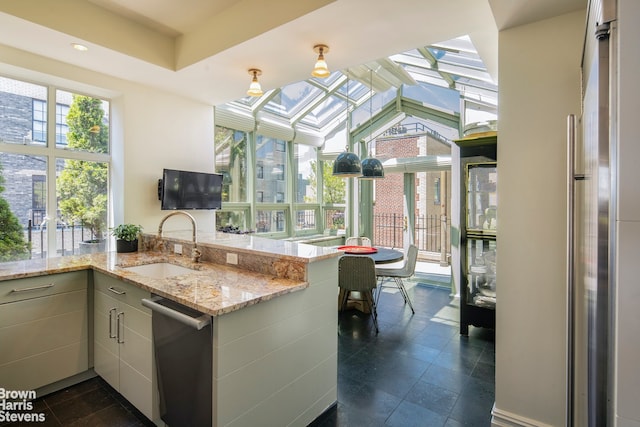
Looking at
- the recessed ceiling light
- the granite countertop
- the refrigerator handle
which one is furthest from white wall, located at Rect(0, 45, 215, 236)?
the refrigerator handle

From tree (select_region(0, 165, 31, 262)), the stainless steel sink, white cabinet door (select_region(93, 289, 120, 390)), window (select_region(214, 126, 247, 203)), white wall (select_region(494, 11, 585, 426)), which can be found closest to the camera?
white wall (select_region(494, 11, 585, 426))

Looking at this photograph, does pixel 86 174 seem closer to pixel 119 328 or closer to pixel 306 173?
pixel 119 328

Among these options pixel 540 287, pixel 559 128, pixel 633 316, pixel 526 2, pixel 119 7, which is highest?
pixel 119 7

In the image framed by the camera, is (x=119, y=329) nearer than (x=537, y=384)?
No

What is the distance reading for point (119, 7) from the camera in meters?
2.78

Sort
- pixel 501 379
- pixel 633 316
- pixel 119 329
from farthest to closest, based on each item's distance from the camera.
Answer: pixel 119 329
pixel 501 379
pixel 633 316

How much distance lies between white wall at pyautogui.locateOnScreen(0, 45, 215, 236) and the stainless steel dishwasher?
92.6 inches

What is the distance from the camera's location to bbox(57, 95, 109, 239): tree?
3.39 m

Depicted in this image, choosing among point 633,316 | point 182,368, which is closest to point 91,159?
point 182,368

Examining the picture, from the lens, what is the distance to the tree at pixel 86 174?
11.1 ft

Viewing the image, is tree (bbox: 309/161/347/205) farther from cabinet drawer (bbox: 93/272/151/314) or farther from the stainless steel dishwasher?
the stainless steel dishwasher

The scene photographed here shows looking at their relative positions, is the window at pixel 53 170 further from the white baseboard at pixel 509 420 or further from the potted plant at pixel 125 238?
the white baseboard at pixel 509 420

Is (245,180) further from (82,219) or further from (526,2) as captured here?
(526,2)

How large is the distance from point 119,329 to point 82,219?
205 cm
